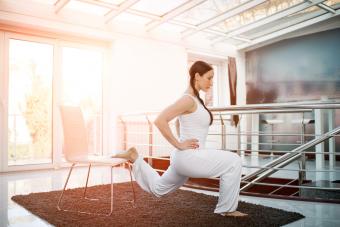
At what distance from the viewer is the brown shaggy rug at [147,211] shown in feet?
7.36

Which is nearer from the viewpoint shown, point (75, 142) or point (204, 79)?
point (204, 79)

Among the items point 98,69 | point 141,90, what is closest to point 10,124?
point 98,69

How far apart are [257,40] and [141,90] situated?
3282 millimetres

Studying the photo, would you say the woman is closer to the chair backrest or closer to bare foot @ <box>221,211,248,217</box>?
bare foot @ <box>221,211,248,217</box>

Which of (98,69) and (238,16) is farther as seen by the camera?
(238,16)

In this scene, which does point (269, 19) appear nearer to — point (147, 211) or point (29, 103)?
point (29, 103)

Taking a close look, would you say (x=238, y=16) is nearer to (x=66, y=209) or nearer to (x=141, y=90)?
(x=141, y=90)

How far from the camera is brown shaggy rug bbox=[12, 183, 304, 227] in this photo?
88.4 inches

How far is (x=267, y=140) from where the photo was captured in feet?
26.6

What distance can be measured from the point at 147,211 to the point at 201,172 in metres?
0.72

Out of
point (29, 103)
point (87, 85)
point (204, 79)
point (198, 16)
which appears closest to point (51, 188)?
point (29, 103)

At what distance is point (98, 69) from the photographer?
241 inches

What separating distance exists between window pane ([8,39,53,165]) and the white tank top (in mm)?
3905

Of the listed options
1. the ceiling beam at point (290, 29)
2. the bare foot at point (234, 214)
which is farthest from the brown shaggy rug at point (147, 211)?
the ceiling beam at point (290, 29)
